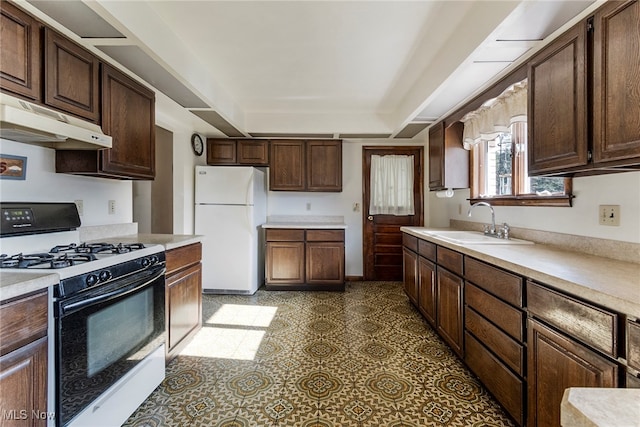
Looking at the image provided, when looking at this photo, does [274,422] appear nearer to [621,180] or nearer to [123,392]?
[123,392]

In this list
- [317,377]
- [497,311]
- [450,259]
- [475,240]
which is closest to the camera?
[497,311]

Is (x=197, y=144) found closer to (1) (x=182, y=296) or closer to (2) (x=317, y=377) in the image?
(1) (x=182, y=296)

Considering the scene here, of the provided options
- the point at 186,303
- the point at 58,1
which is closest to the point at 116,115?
the point at 58,1

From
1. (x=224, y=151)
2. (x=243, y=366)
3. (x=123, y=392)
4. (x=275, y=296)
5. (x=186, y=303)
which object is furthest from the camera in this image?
(x=224, y=151)

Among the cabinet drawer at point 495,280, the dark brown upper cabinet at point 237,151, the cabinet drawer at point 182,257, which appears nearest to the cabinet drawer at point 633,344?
the cabinet drawer at point 495,280

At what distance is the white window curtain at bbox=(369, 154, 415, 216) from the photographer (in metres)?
4.44

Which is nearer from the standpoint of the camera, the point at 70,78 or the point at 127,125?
the point at 70,78

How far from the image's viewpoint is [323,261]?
393 cm

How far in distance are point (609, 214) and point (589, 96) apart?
69 cm

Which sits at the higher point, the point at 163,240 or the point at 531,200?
the point at 531,200

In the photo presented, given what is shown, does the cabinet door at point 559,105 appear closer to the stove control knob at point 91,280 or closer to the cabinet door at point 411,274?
the cabinet door at point 411,274

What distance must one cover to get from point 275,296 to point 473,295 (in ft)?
8.18

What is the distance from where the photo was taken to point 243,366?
2.12 m

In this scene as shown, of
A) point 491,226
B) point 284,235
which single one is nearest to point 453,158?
point 491,226
